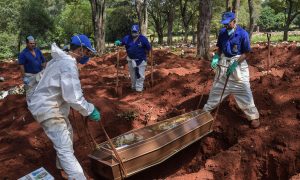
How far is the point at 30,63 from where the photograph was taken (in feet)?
29.7

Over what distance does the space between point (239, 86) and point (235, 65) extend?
48cm

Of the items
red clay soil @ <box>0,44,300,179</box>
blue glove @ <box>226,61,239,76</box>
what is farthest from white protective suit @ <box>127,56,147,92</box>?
blue glove @ <box>226,61,239,76</box>

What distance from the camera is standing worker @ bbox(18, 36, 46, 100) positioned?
29.5 feet

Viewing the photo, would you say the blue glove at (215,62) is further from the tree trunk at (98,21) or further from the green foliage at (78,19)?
the green foliage at (78,19)

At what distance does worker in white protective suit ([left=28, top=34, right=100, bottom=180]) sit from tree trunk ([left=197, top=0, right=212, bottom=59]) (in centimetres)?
1033

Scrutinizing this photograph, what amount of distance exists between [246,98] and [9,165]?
4443mm

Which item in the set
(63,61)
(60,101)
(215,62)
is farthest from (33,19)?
(63,61)

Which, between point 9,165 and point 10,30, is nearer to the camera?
point 9,165

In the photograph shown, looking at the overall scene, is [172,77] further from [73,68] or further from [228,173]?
[73,68]

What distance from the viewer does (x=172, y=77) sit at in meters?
11.1

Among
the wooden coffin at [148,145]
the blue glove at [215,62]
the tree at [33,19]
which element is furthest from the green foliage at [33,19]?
the wooden coffin at [148,145]

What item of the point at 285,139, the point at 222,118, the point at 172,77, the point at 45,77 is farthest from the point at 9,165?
Result: the point at 172,77

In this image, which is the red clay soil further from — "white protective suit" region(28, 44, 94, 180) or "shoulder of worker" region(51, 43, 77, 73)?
"shoulder of worker" region(51, 43, 77, 73)

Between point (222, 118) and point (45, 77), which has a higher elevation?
point (45, 77)
